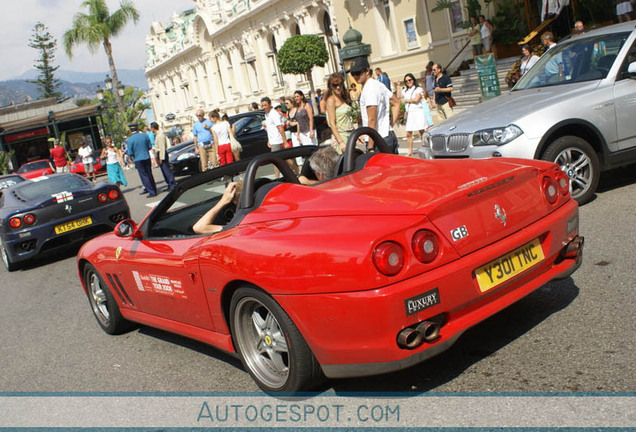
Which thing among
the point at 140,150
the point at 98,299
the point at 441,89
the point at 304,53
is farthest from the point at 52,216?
the point at 304,53

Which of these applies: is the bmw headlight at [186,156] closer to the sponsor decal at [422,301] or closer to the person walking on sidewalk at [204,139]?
the person walking on sidewalk at [204,139]

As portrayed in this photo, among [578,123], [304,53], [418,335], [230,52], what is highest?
[230,52]

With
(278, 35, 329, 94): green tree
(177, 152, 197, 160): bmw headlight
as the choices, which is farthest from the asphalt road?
(278, 35, 329, 94): green tree

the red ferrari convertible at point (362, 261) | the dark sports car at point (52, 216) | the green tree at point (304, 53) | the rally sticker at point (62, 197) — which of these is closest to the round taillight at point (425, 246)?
the red ferrari convertible at point (362, 261)

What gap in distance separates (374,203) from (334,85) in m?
6.02

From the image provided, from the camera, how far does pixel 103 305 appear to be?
6.21 meters

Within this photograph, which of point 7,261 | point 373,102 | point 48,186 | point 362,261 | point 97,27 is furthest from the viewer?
point 97,27

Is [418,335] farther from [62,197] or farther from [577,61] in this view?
[62,197]

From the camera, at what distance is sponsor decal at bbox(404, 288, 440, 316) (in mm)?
3389

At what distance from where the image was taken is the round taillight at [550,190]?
419cm

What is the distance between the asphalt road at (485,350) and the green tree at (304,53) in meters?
30.6

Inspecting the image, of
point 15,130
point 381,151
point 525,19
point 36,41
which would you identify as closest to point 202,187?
point 381,151

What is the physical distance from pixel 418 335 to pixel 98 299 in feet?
12.1
